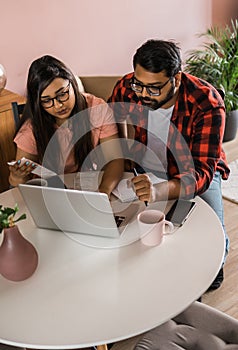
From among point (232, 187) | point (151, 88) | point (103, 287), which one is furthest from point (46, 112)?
point (232, 187)

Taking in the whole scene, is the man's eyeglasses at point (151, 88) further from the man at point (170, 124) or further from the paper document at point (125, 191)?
the paper document at point (125, 191)

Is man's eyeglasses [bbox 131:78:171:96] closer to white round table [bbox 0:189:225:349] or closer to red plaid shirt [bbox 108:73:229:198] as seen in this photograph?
red plaid shirt [bbox 108:73:229:198]

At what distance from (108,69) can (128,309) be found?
6.80 feet

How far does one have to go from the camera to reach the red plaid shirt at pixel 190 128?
1750 millimetres

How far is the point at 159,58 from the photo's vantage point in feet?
5.73

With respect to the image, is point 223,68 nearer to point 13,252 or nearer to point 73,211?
point 73,211

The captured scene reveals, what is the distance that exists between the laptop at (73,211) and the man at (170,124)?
7.5 inches

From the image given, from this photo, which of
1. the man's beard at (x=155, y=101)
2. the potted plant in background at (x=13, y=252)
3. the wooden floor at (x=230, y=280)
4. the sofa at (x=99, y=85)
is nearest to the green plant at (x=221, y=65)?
the wooden floor at (x=230, y=280)

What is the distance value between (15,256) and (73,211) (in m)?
0.22

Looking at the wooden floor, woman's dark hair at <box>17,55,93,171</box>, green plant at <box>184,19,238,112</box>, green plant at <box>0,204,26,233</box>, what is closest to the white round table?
green plant at <box>0,204,26,233</box>

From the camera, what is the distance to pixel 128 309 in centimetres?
122

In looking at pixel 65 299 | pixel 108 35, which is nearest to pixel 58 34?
pixel 108 35

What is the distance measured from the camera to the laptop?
135 cm

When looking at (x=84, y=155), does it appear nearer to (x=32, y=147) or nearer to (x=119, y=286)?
(x=32, y=147)
